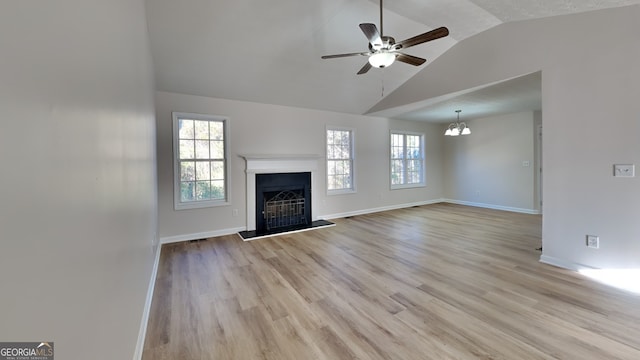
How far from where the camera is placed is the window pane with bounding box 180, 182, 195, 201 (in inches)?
174

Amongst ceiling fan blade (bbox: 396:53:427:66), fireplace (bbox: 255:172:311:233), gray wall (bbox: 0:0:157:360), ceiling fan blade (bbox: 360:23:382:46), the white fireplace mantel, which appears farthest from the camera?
fireplace (bbox: 255:172:311:233)

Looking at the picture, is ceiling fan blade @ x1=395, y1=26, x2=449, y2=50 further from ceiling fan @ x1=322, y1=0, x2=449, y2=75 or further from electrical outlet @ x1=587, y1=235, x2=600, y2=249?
electrical outlet @ x1=587, y1=235, x2=600, y2=249

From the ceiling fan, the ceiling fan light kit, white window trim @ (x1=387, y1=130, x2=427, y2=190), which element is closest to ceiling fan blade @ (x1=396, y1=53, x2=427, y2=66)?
the ceiling fan

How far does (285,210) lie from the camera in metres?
5.30

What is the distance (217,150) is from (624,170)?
220 inches

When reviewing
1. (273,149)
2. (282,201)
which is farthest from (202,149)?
(282,201)

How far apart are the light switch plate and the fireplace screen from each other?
454 centimetres

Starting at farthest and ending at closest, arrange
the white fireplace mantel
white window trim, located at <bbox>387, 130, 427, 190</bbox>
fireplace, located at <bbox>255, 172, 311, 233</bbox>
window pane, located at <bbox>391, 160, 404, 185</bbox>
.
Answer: window pane, located at <bbox>391, 160, 404, 185</bbox>, white window trim, located at <bbox>387, 130, 427, 190</bbox>, fireplace, located at <bbox>255, 172, 311, 233</bbox>, the white fireplace mantel

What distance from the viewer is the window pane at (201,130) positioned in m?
4.57

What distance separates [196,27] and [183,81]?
3.85ft

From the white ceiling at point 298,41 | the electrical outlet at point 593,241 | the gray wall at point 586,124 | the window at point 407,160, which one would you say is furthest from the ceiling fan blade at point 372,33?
the window at point 407,160

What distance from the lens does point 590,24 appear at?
2.79 metres

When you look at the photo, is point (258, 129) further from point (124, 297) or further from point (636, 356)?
point (636, 356)

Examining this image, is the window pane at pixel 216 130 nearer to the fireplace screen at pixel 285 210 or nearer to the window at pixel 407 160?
the fireplace screen at pixel 285 210
